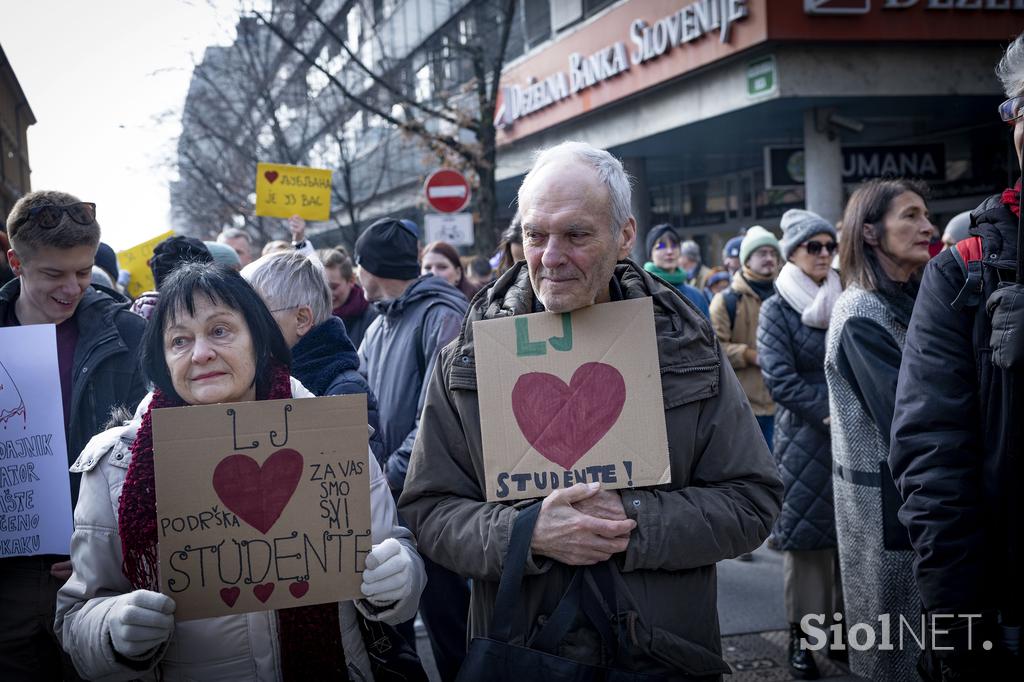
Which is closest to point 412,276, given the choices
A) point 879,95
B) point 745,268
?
point 745,268

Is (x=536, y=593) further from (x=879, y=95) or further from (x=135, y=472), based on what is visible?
(x=879, y=95)

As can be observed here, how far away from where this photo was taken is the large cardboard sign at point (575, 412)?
223 centimetres

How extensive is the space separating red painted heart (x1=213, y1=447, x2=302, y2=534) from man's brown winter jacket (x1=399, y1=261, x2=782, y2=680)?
0.39 meters

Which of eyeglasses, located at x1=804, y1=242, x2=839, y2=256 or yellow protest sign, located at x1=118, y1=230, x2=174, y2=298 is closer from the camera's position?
eyeglasses, located at x1=804, y1=242, x2=839, y2=256

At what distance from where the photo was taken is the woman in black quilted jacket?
178 inches

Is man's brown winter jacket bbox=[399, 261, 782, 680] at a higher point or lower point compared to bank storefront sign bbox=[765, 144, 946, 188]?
lower

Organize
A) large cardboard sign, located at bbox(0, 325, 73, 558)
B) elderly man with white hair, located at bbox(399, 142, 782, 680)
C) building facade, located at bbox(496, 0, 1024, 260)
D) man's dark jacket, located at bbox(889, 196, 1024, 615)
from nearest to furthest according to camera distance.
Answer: elderly man with white hair, located at bbox(399, 142, 782, 680), man's dark jacket, located at bbox(889, 196, 1024, 615), large cardboard sign, located at bbox(0, 325, 73, 558), building facade, located at bbox(496, 0, 1024, 260)

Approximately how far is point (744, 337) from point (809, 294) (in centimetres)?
173

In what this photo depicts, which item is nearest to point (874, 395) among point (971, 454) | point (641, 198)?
point (971, 454)

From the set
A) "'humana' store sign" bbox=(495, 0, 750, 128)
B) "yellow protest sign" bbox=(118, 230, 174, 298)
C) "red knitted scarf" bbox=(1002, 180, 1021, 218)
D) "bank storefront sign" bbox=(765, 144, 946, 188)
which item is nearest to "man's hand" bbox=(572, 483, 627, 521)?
"red knitted scarf" bbox=(1002, 180, 1021, 218)

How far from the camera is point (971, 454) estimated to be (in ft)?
8.30

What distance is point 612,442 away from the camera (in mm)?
2244

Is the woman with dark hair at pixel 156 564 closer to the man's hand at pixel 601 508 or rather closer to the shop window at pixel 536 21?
the man's hand at pixel 601 508

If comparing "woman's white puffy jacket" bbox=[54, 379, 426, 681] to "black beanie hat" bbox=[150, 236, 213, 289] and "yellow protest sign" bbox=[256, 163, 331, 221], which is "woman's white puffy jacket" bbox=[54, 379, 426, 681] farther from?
"yellow protest sign" bbox=[256, 163, 331, 221]
